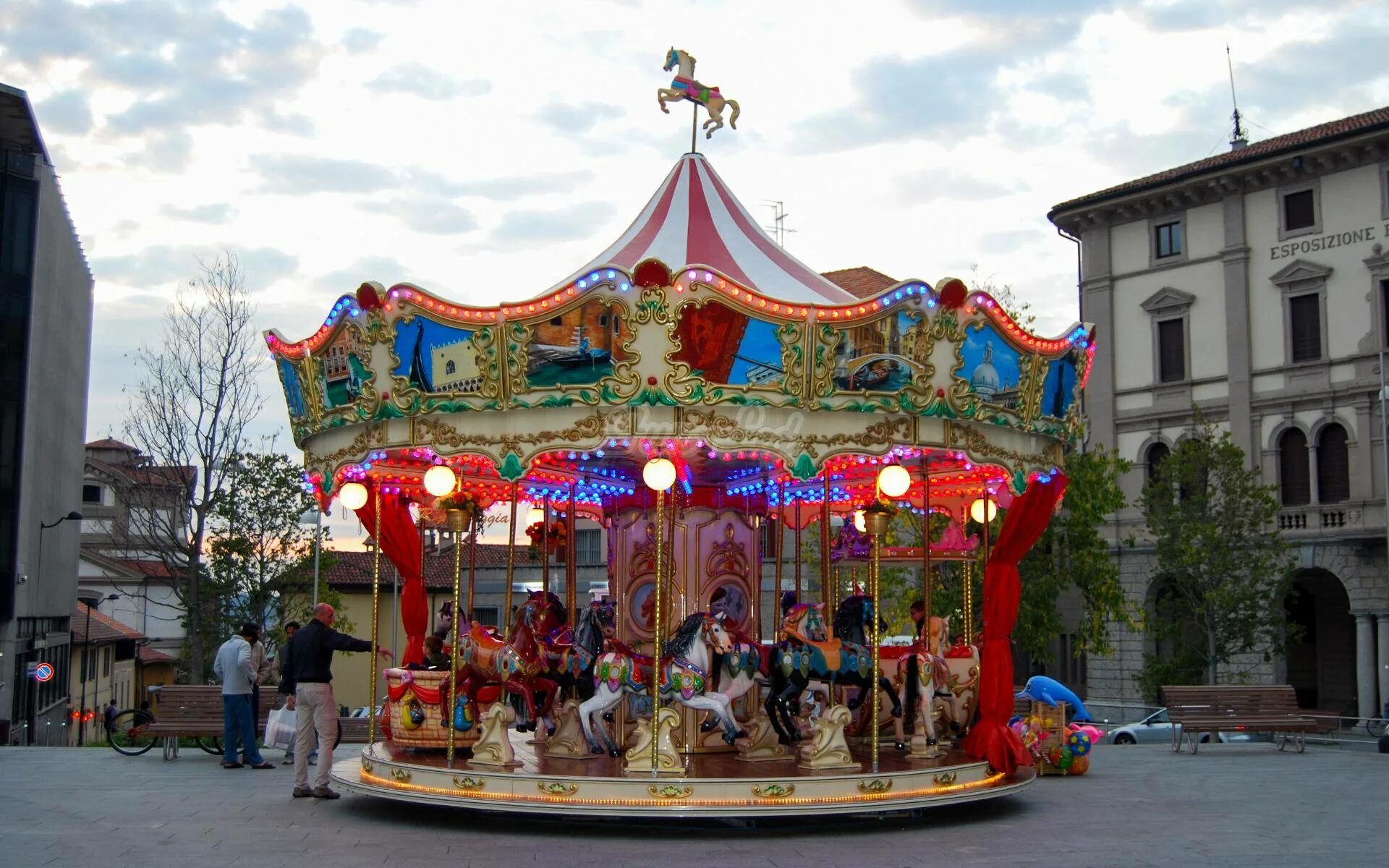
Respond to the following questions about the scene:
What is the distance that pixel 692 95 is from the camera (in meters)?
14.5

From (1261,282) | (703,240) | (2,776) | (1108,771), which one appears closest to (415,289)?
(703,240)

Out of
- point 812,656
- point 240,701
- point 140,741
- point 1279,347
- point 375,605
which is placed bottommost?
point 140,741

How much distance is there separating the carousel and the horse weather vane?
0.12 ft

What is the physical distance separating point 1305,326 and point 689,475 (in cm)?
2557

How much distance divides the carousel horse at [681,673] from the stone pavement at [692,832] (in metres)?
1.08

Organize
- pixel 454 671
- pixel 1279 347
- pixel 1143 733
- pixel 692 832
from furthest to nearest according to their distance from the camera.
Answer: pixel 1279 347 < pixel 1143 733 < pixel 454 671 < pixel 692 832

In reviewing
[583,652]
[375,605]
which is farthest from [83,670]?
[583,652]

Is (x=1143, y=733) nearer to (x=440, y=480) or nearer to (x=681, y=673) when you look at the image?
(x=681, y=673)

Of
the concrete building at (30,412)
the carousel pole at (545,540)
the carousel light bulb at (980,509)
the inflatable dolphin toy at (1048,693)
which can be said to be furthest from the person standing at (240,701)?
the concrete building at (30,412)

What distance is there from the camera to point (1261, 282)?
35375 millimetres

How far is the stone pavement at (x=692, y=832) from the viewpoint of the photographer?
9.77 m

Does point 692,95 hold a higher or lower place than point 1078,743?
higher

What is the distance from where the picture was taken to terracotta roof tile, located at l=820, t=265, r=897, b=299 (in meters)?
45.9

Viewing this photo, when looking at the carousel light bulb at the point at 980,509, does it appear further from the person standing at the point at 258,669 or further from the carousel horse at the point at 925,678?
the person standing at the point at 258,669
